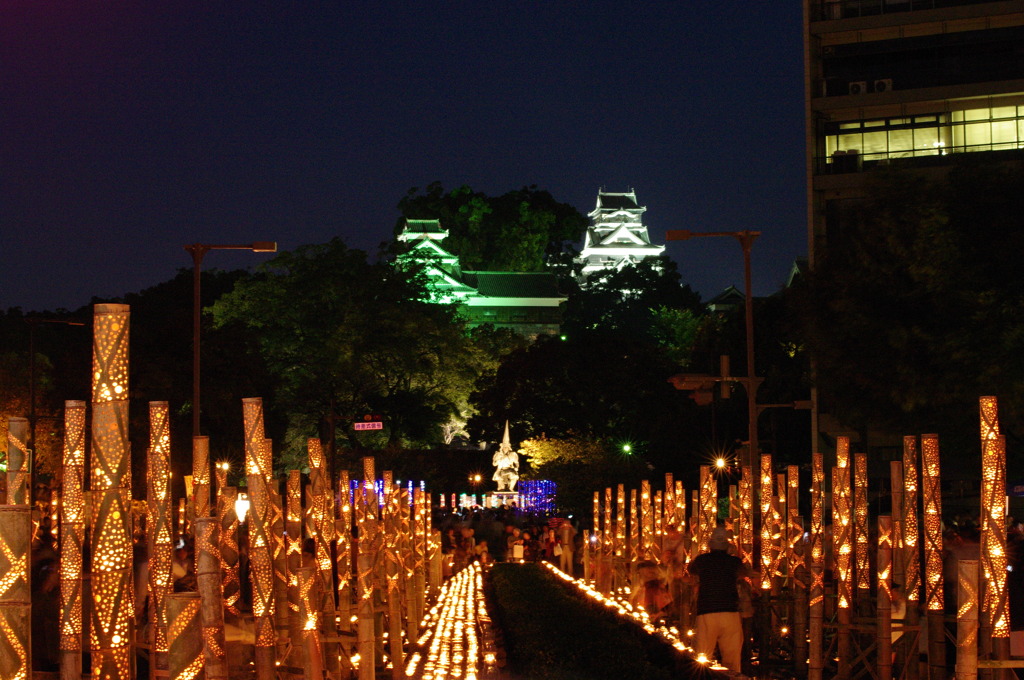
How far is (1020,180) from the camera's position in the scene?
75.1 feet

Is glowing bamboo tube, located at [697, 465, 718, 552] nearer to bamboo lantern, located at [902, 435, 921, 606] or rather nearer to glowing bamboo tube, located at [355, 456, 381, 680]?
bamboo lantern, located at [902, 435, 921, 606]

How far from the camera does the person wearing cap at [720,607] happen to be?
38.4 feet

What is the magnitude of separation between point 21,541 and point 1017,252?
1972cm

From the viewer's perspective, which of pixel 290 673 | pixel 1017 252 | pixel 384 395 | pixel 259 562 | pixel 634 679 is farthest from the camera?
pixel 384 395

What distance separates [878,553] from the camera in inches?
447

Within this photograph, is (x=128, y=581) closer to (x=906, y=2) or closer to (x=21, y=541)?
(x=21, y=541)

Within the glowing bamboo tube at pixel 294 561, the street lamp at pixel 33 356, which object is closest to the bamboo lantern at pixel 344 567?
the glowing bamboo tube at pixel 294 561

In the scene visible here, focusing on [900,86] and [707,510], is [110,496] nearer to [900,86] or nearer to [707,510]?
[707,510]

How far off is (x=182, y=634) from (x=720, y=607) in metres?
6.61

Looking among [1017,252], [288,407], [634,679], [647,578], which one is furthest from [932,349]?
[288,407]

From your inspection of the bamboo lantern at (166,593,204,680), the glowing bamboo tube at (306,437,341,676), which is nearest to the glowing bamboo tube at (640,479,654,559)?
the glowing bamboo tube at (306,437,341,676)

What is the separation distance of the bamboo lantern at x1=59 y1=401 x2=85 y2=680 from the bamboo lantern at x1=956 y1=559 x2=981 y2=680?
17.6 feet

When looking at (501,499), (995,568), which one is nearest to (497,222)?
(501,499)

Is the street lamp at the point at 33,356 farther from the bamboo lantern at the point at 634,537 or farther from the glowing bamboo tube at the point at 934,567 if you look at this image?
the glowing bamboo tube at the point at 934,567
